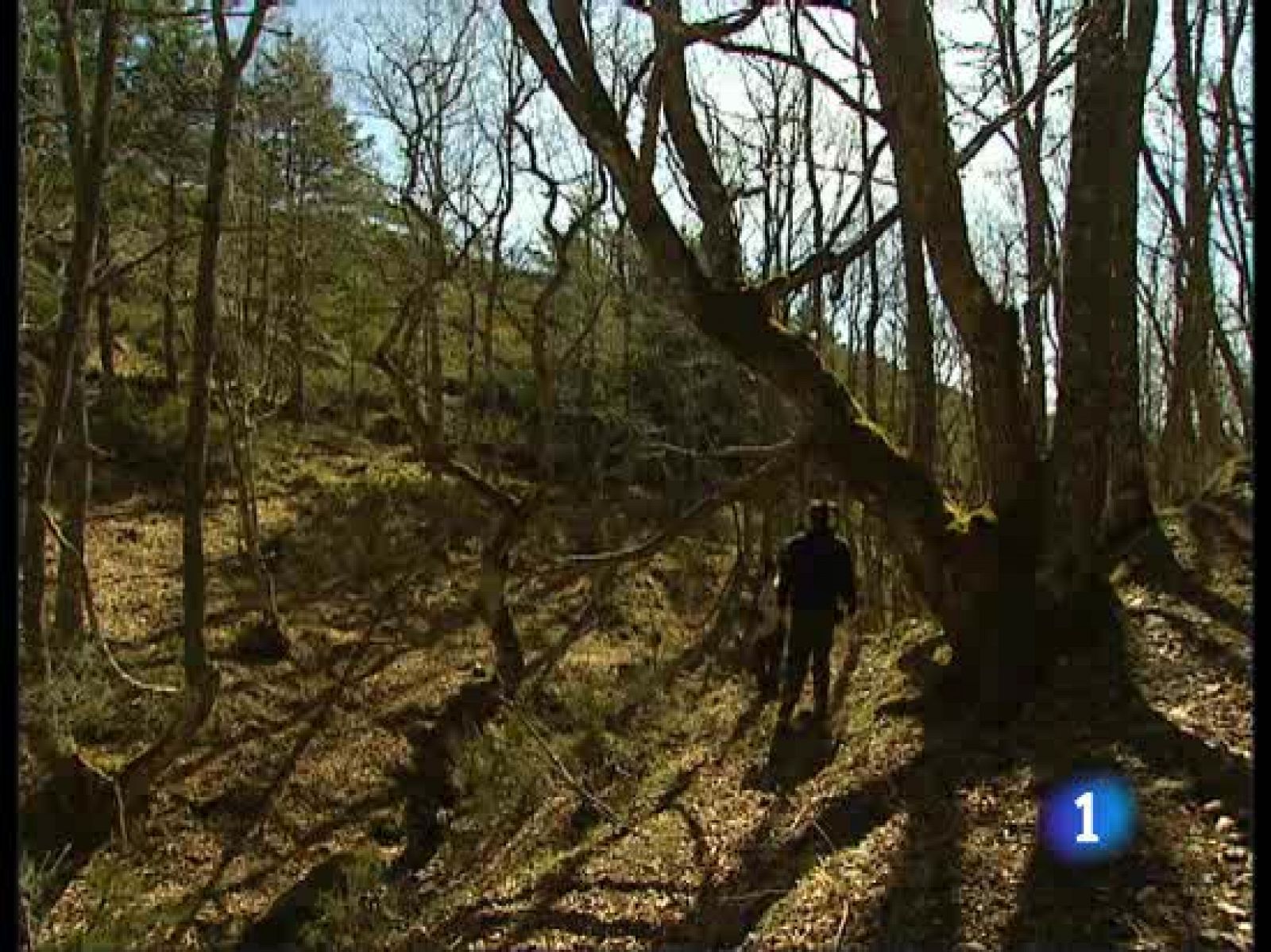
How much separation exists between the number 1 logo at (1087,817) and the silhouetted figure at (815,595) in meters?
3.77

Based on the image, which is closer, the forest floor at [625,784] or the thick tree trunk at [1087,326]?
the forest floor at [625,784]

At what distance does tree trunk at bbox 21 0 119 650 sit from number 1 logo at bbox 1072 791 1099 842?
7.76m

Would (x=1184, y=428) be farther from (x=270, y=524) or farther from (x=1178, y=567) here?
(x=270, y=524)

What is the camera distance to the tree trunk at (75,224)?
9.03 meters

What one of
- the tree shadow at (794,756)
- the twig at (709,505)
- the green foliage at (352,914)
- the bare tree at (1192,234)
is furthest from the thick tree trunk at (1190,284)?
the green foliage at (352,914)

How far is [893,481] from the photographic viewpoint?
23.3ft

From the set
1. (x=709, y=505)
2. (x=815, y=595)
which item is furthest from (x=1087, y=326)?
(x=815, y=595)

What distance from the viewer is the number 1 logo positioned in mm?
5000

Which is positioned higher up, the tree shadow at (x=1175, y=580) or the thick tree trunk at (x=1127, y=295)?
the thick tree trunk at (x=1127, y=295)

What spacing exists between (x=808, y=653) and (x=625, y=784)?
7.63ft

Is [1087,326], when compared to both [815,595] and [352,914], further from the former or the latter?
[352,914]

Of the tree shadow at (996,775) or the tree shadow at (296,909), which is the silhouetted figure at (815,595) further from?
the tree shadow at (296,909)

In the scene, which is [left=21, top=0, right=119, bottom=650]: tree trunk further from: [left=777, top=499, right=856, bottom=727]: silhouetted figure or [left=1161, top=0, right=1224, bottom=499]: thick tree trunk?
[left=1161, top=0, right=1224, bottom=499]: thick tree trunk
